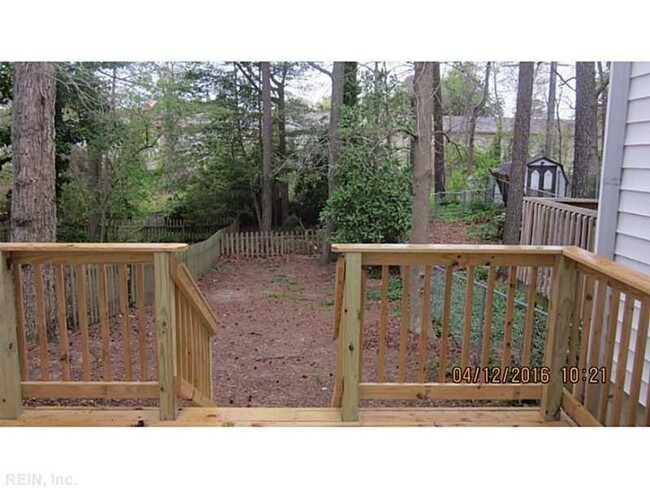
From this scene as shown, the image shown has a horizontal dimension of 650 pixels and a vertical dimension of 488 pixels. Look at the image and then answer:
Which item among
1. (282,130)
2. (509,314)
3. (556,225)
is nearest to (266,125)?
(282,130)

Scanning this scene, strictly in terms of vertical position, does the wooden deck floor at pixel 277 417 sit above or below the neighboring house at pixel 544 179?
below

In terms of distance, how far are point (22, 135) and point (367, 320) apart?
15.5 ft

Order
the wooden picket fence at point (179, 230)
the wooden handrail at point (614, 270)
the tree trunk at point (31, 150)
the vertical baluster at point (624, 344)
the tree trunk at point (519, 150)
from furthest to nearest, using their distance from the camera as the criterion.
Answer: the wooden picket fence at point (179, 230)
the tree trunk at point (519, 150)
the tree trunk at point (31, 150)
the vertical baluster at point (624, 344)
the wooden handrail at point (614, 270)

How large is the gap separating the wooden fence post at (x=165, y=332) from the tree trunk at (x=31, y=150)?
3.29 m

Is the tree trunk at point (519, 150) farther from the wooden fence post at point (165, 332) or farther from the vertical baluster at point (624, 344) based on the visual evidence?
the wooden fence post at point (165, 332)

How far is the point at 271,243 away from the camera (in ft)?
41.3

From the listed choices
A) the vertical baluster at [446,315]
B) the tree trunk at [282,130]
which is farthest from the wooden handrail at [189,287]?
the tree trunk at [282,130]

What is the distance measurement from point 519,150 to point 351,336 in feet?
26.4

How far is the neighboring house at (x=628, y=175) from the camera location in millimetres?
2623

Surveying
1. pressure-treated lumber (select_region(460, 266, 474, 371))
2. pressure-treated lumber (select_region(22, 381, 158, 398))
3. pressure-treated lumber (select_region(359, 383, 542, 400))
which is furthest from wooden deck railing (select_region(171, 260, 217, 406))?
pressure-treated lumber (select_region(460, 266, 474, 371))

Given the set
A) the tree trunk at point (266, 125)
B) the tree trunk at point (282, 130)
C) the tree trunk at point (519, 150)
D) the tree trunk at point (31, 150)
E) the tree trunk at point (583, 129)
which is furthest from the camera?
the tree trunk at point (282, 130)

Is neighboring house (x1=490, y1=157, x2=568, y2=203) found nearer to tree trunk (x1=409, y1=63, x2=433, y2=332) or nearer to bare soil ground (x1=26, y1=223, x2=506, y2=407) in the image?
bare soil ground (x1=26, y1=223, x2=506, y2=407)

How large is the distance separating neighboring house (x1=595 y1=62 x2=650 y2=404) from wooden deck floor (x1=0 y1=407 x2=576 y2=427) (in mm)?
784

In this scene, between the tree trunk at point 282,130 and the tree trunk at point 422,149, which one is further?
the tree trunk at point 282,130
